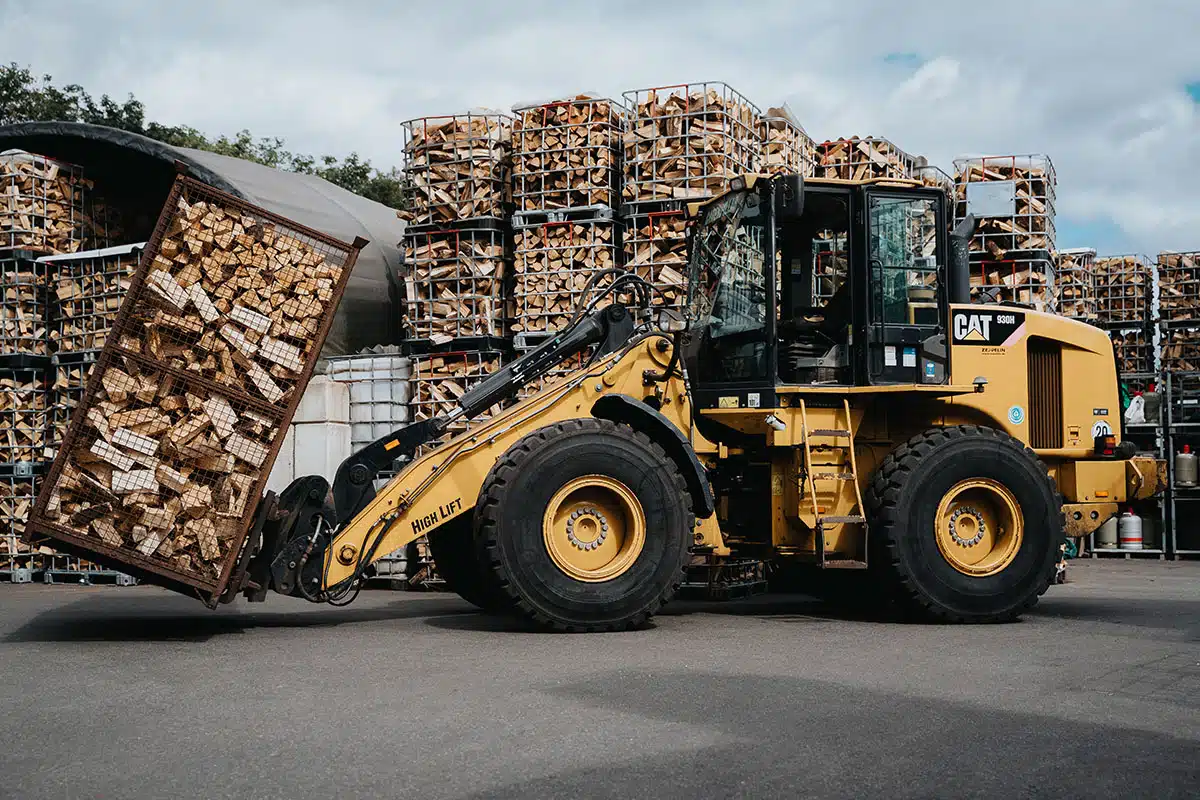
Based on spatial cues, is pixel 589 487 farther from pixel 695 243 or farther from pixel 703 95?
pixel 703 95

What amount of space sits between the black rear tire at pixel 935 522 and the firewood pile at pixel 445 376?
5187 millimetres

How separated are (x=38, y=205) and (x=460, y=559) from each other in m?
8.50

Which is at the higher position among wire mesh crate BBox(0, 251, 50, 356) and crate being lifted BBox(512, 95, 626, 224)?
crate being lifted BBox(512, 95, 626, 224)

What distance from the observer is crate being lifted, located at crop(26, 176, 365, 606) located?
9156 millimetres

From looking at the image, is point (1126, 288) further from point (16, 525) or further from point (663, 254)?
point (16, 525)

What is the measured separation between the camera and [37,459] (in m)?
16.0

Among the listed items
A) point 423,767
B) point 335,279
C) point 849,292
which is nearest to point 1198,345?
point 849,292

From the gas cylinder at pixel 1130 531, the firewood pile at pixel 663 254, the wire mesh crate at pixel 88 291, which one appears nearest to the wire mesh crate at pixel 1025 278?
the firewood pile at pixel 663 254

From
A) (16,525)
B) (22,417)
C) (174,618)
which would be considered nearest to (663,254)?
(174,618)

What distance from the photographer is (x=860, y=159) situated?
1502 cm

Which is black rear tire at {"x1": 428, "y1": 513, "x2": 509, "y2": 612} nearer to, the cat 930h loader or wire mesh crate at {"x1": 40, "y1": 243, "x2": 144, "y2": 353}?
the cat 930h loader

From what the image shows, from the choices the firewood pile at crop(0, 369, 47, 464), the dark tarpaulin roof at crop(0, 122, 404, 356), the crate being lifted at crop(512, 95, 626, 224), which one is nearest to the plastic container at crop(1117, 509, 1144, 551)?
the crate being lifted at crop(512, 95, 626, 224)

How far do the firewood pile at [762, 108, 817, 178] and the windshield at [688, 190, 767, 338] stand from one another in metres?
3.50

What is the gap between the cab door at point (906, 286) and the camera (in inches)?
416
